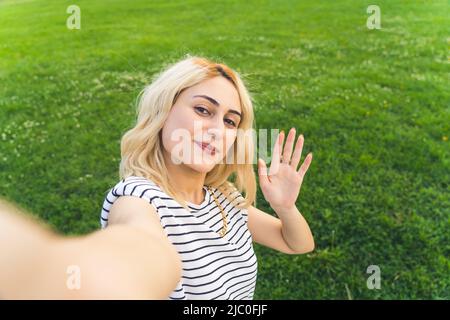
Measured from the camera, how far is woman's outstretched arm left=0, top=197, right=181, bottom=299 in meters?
0.67

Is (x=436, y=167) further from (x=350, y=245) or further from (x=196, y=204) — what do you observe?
(x=196, y=204)

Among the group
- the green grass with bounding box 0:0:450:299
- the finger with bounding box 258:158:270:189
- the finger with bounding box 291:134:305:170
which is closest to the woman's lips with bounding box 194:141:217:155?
the finger with bounding box 258:158:270:189

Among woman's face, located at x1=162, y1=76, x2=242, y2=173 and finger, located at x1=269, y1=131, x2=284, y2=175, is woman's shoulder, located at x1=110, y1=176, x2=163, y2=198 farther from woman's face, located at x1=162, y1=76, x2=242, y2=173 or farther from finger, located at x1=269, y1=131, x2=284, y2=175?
finger, located at x1=269, y1=131, x2=284, y2=175

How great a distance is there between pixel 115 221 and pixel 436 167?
3381 millimetres

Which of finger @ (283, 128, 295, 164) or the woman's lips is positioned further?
finger @ (283, 128, 295, 164)

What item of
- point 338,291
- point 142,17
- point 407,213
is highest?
point 142,17

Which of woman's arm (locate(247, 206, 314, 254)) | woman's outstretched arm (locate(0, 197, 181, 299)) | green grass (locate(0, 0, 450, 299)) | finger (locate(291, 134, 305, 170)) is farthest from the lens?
green grass (locate(0, 0, 450, 299))

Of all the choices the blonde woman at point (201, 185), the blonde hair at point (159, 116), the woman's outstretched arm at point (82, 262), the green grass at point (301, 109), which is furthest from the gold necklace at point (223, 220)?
the green grass at point (301, 109)

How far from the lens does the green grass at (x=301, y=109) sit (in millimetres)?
3121

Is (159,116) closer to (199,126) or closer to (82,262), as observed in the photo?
(199,126)

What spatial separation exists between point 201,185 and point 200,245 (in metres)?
0.29

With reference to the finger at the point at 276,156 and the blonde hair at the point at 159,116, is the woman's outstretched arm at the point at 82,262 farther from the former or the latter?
the finger at the point at 276,156

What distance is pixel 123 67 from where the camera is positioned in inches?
250
